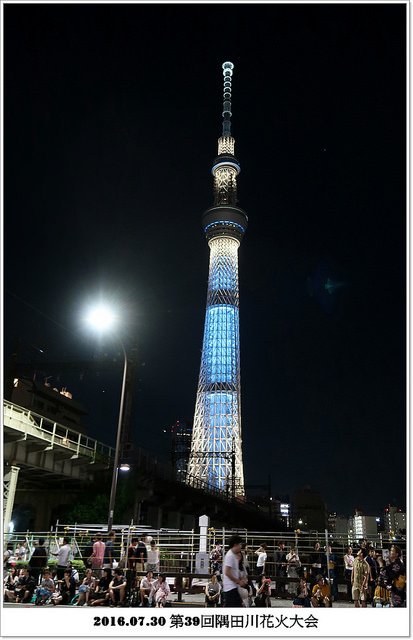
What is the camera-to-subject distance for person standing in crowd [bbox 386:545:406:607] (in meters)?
12.4

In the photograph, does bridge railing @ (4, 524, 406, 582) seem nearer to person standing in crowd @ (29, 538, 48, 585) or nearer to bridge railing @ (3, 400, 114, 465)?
person standing in crowd @ (29, 538, 48, 585)

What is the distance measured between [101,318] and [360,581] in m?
11.2

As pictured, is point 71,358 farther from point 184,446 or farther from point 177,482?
point 184,446

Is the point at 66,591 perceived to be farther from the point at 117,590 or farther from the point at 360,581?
the point at 360,581

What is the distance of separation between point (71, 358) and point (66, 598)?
34.6m

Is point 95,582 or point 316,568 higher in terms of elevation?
point 316,568

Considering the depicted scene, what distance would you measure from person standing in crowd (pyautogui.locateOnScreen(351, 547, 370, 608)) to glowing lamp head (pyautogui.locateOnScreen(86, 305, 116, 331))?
1064 cm

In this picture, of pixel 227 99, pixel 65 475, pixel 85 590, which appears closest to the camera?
pixel 85 590

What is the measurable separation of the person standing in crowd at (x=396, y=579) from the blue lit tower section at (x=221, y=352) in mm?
70084

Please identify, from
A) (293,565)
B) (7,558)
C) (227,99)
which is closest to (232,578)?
(293,565)

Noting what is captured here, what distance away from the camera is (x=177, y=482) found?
44.5 m

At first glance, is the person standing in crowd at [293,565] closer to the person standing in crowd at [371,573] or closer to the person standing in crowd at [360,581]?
the person standing in crowd at [371,573]

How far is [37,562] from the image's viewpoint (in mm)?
17297

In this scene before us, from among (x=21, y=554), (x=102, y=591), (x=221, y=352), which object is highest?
(x=221, y=352)
